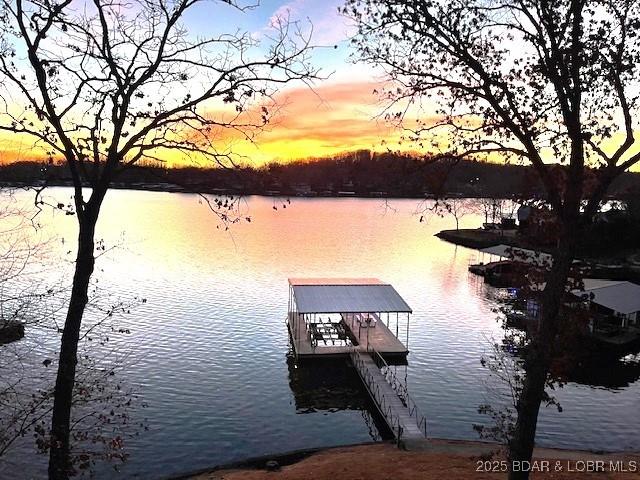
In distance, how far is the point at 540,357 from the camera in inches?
400

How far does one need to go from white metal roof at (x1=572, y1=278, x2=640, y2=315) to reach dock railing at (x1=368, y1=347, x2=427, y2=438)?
14.5m

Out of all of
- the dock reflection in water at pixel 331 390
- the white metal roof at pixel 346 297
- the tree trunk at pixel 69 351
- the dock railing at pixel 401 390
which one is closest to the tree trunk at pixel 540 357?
the tree trunk at pixel 69 351

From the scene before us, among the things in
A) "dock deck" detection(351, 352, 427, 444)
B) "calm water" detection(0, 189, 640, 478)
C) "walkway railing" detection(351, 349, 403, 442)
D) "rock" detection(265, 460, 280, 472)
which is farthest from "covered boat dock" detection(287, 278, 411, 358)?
"rock" detection(265, 460, 280, 472)

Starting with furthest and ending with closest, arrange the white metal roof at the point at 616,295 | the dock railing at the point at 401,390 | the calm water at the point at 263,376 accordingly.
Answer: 1. the white metal roof at the point at 616,295
2. the dock railing at the point at 401,390
3. the calm water at the point at 263,376

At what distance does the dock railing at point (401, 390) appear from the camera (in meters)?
22.5

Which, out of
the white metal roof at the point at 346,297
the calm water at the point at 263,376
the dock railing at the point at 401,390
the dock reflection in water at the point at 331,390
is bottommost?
the dock reflection in water at the point at 331,390

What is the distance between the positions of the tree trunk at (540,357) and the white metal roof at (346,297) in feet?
70.2

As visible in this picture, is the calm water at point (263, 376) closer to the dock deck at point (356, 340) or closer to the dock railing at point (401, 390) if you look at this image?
the dock railing at point (401, 390)

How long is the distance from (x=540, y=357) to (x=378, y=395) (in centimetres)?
1597

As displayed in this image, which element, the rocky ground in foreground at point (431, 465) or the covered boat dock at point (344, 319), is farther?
the covered boat dock at point (344, 319)

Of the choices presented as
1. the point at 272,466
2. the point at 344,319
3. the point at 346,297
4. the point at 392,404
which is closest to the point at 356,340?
the point at 346,297

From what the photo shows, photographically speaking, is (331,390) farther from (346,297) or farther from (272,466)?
(272,466)

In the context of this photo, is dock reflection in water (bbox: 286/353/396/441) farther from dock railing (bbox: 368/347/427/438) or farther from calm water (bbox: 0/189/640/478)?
dock railing (bbox: 368/347/427/438)

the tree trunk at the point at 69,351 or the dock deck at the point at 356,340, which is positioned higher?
the tree trunk at the point at 69,351
